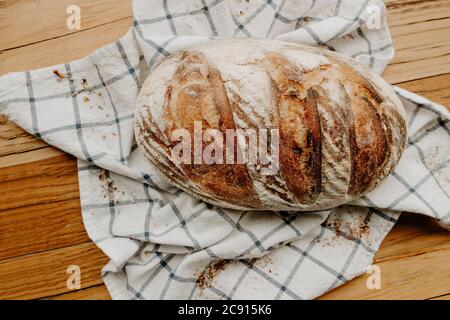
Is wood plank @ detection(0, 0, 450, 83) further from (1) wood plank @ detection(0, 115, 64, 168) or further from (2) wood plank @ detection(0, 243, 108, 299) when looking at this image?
(2) wood plank @ detection(0, 243, 108, 299)

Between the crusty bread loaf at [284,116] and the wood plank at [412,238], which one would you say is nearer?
the crusty bread loaf at [284,116]

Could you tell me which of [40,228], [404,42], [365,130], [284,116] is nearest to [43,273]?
[40,228]

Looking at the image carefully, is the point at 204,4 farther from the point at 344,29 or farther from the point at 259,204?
the point at 259,204

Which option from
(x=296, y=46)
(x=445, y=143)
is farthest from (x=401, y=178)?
(x=296, y=46)

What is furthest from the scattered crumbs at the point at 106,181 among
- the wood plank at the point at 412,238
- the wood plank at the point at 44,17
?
the wood plank at the point at 412,238

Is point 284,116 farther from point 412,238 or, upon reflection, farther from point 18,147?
point 18,147

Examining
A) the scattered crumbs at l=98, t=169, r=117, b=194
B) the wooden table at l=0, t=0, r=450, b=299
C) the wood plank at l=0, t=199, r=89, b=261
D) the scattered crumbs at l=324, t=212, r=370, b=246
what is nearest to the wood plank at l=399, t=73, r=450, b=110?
the wooden table at l=0, t=0, r=450, b=299

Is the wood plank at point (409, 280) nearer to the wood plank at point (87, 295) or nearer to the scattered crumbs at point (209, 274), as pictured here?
the scattered crumbs at point (209, 274)
